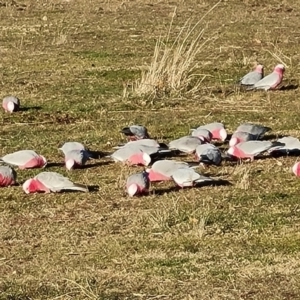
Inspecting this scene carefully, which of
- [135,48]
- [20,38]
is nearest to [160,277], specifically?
[135,48]

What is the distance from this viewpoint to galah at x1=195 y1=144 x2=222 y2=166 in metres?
6.76

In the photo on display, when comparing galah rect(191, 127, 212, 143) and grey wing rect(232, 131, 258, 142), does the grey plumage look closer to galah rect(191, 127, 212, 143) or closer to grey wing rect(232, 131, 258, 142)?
grey wing rect(232, 131, 258, 142)

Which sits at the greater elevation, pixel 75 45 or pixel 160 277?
pixel 160 277

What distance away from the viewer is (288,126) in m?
8.45

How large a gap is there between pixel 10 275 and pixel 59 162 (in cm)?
239

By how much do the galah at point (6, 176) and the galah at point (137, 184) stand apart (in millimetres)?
781

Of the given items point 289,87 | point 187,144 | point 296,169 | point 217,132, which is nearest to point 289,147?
point 296,169

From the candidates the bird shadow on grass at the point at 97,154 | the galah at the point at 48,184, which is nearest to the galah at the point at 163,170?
the galah at the point at 48,184

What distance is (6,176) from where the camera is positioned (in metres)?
6.37

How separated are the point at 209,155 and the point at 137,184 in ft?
2.69

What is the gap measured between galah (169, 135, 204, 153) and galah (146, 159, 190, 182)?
635mm

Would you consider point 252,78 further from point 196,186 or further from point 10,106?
point 196,186

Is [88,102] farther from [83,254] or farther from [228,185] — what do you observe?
[83,254]

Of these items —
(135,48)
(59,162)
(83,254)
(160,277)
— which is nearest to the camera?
(160,277)
